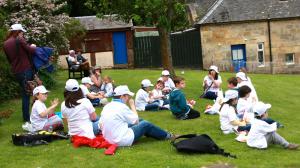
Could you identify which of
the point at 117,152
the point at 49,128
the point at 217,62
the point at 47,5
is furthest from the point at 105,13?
the point at 217,62

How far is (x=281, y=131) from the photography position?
42.8 ft

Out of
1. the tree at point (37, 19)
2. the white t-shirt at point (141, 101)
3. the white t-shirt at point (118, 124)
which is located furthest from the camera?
the tree at point (37, 19)

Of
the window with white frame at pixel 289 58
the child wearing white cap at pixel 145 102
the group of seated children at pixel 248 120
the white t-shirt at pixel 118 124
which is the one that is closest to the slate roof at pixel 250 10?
the window with white frame at pixel 289 58

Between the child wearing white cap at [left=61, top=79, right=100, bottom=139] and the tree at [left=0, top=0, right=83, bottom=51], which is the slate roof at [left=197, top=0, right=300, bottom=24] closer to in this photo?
the tree at [left=0, top=0, right=83, bottom=51]

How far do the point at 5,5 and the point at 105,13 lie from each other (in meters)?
4.66

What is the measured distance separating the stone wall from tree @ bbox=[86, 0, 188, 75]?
Result: 16512mm

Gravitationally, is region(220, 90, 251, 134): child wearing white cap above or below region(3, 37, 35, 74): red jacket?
below

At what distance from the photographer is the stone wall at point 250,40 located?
129 ft

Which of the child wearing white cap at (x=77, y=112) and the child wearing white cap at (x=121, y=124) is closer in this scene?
the child wearing white cap at (x=121, y=124)

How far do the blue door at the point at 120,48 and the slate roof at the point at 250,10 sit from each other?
609 centimetres

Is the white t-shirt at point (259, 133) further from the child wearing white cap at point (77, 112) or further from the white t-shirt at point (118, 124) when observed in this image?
the child wearing white cap at point (77, 112)

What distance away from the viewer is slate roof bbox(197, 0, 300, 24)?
129ft

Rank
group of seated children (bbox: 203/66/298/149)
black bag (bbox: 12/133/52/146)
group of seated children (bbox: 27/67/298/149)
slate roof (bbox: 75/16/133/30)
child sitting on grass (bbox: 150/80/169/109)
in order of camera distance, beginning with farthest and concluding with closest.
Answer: slate roof (bbox: 75/16/133/30) < child sitting on grass (bbox: 150/80/169/109) < black bag (bbox: 12/133/52/146) < group of seated children (bbox: 203/66/298/149) < group of seated children (bbox: 27/67/298/149)

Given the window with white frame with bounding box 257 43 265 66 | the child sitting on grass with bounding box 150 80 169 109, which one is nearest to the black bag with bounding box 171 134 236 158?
the child sitting on grass with bounding box 150 80 169 109
